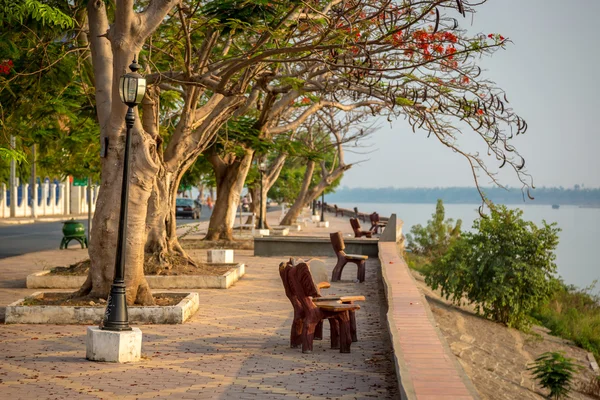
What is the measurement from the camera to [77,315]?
13203 mm

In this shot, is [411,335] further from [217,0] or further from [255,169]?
[255,169]

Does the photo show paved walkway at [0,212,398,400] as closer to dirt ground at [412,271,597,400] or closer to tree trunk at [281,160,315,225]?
dirt ground at [412,271,597,400]

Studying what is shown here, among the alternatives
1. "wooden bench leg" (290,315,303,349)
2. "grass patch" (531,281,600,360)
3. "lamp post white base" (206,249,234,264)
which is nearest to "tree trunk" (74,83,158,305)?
"wooden bench leg" (290,315,303,349)

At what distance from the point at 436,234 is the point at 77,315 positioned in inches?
1053

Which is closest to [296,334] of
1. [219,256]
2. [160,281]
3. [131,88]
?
[131,88]

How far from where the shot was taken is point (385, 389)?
9.09 m

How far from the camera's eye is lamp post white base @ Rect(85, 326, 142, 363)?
10234 mm

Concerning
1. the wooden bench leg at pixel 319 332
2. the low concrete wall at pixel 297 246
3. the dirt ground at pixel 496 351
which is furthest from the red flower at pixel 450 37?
the low concrete wall at pixel 297 246

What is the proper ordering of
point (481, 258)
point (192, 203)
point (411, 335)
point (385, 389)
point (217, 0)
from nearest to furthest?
point (385, 389)
point (411, 335)
point (217, 0)
point (481, 258)
point (192, 203)

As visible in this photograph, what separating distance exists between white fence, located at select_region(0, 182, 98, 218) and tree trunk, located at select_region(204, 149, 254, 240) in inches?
1182

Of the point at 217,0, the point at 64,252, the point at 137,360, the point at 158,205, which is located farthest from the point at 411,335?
the point at 64,252

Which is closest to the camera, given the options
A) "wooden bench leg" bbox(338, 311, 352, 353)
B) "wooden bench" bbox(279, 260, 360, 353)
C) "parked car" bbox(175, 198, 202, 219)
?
"wooden bench" bbox(279, 260, 360, 353)

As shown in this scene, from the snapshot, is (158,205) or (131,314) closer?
(131,314)

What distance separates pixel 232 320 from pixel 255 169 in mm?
28555
